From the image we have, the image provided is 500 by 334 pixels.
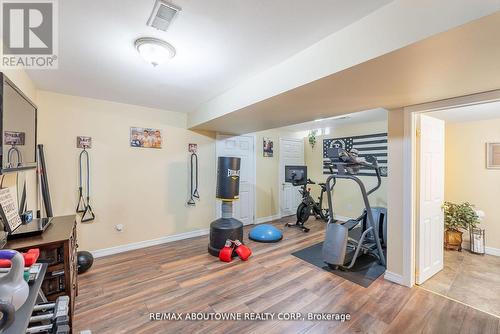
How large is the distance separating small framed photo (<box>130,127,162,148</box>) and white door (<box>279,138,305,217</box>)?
121 inches

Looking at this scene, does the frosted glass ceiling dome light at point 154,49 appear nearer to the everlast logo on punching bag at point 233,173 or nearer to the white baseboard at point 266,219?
the everlast logo on punching bag at point 233,173

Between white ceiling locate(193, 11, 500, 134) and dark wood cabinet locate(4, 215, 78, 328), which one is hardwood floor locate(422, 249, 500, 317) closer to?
white ceiling locate(193, 11, 500, 134)

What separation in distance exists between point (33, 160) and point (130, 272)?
5.50ft

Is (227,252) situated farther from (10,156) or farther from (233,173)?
(10,156)

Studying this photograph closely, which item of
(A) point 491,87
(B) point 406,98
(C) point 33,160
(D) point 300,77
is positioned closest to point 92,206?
(C) point 33,160

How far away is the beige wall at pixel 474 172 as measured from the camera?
3357 millimetres

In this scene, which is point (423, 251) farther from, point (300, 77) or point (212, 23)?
point (212, 23)

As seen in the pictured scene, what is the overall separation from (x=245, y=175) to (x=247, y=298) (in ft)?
9.75

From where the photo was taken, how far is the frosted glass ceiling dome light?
1.68m

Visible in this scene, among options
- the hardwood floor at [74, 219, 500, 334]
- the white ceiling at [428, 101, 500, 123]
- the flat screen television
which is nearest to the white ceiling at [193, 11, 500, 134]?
the white ceiling at [428, 101, 500, 123]

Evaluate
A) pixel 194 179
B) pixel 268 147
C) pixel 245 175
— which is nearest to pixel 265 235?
pixel 245 175

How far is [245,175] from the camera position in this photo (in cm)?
498

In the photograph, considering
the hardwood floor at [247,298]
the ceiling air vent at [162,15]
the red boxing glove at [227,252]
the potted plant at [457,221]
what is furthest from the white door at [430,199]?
the ceiling air vent at [162,15]

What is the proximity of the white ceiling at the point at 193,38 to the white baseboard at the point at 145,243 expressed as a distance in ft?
7.70
